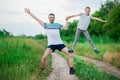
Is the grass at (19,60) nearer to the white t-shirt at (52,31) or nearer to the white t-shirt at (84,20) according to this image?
the white t-shirt at (52,31)

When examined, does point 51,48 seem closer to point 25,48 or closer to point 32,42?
point 25,48

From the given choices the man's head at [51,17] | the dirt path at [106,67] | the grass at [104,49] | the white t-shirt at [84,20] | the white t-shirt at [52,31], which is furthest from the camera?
the dirt path at [106,67]

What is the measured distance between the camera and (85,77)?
8.91 metres

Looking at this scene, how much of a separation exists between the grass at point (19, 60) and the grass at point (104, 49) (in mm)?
1193

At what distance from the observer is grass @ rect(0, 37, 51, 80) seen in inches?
284

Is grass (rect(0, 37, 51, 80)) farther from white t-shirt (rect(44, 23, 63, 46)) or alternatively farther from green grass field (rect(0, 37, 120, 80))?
white t-shirt (rect(44, 23, 63, 46))

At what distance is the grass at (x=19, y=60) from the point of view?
284 inches

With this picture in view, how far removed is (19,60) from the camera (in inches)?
321

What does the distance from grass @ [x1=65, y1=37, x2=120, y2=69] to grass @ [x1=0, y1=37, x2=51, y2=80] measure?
1.19m

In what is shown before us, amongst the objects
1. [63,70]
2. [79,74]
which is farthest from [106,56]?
[79,74]

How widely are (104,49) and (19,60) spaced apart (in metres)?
Answer: 3.86

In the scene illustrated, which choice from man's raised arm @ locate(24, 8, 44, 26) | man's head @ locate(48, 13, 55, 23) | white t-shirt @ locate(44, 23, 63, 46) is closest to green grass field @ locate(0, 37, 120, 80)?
white t-shirt @ locate(44, 23, 63, 46)

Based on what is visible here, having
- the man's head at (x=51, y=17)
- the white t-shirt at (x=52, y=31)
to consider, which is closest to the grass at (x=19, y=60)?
the white t-shirt at (x=52, y=31)

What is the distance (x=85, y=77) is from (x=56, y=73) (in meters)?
1.47
